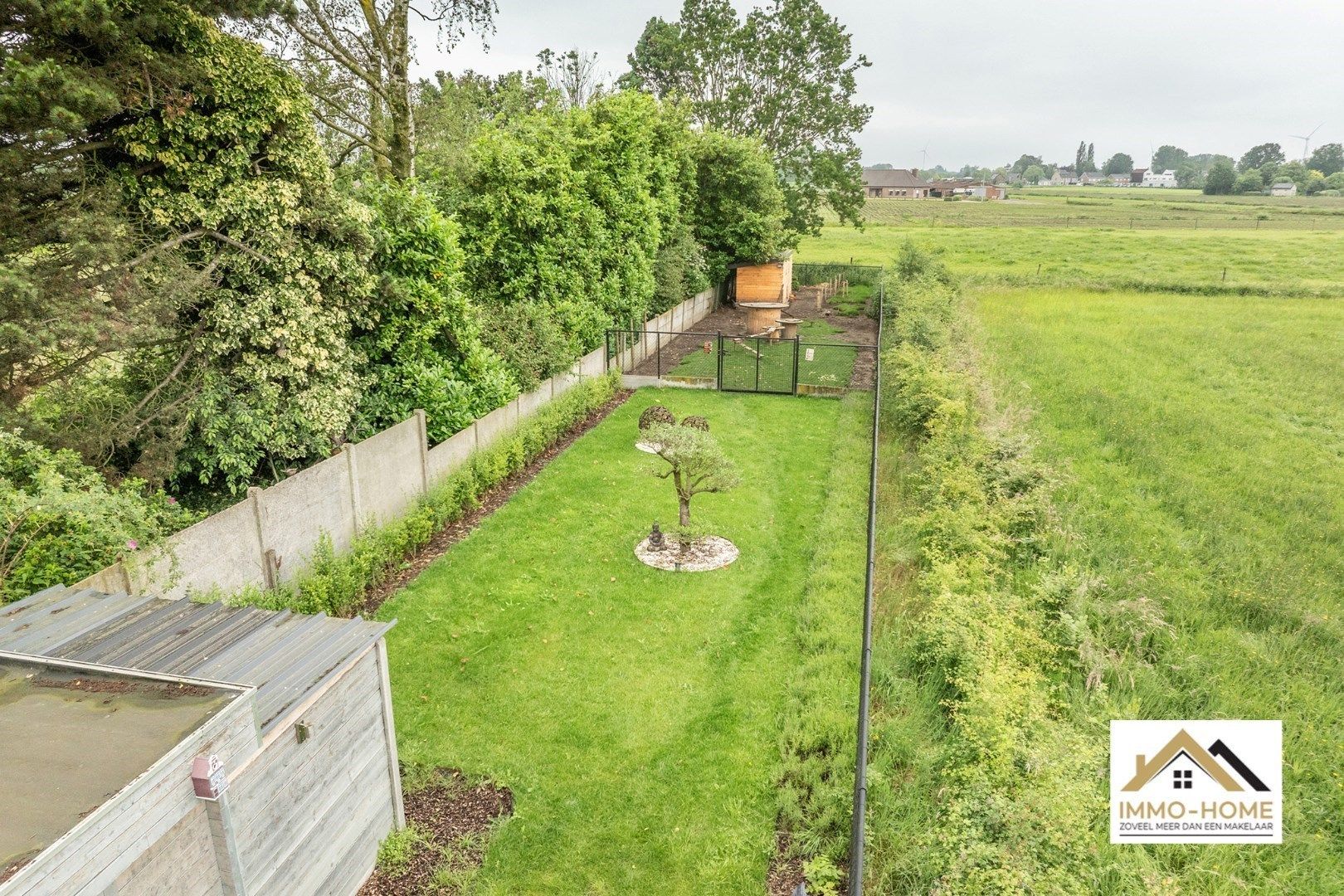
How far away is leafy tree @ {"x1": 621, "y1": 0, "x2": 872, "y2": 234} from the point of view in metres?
35.4

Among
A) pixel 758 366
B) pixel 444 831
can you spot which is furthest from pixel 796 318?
pixel 444 831

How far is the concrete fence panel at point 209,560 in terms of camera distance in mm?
6668

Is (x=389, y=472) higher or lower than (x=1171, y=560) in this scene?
higher

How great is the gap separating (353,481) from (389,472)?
2.73 feet

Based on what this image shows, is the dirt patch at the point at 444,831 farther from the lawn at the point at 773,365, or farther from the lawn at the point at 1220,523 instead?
the lawn at the point at 773,365

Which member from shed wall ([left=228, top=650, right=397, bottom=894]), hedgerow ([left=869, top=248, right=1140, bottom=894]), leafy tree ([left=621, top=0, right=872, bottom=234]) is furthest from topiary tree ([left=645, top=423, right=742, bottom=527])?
leafy tree ([left=621, top=0, right=872, bottom=234])

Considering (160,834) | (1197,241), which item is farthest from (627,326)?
(1197,241)

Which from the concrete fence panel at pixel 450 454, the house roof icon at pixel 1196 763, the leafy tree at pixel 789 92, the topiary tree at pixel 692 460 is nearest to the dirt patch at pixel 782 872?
the house roof icon at pixel 1196 763

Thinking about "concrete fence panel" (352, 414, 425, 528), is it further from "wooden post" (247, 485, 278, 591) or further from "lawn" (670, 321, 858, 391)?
"lawn" (670, 321, 858, 391)

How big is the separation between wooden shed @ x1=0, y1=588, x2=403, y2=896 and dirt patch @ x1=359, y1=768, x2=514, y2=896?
0.23m

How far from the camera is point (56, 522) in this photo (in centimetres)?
630

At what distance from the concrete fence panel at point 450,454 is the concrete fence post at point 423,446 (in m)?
0.10

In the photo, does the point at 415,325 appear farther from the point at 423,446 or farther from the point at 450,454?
the point at 450,454

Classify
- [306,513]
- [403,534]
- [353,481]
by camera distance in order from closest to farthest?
[306,513] < [353,481] < [403,534]
